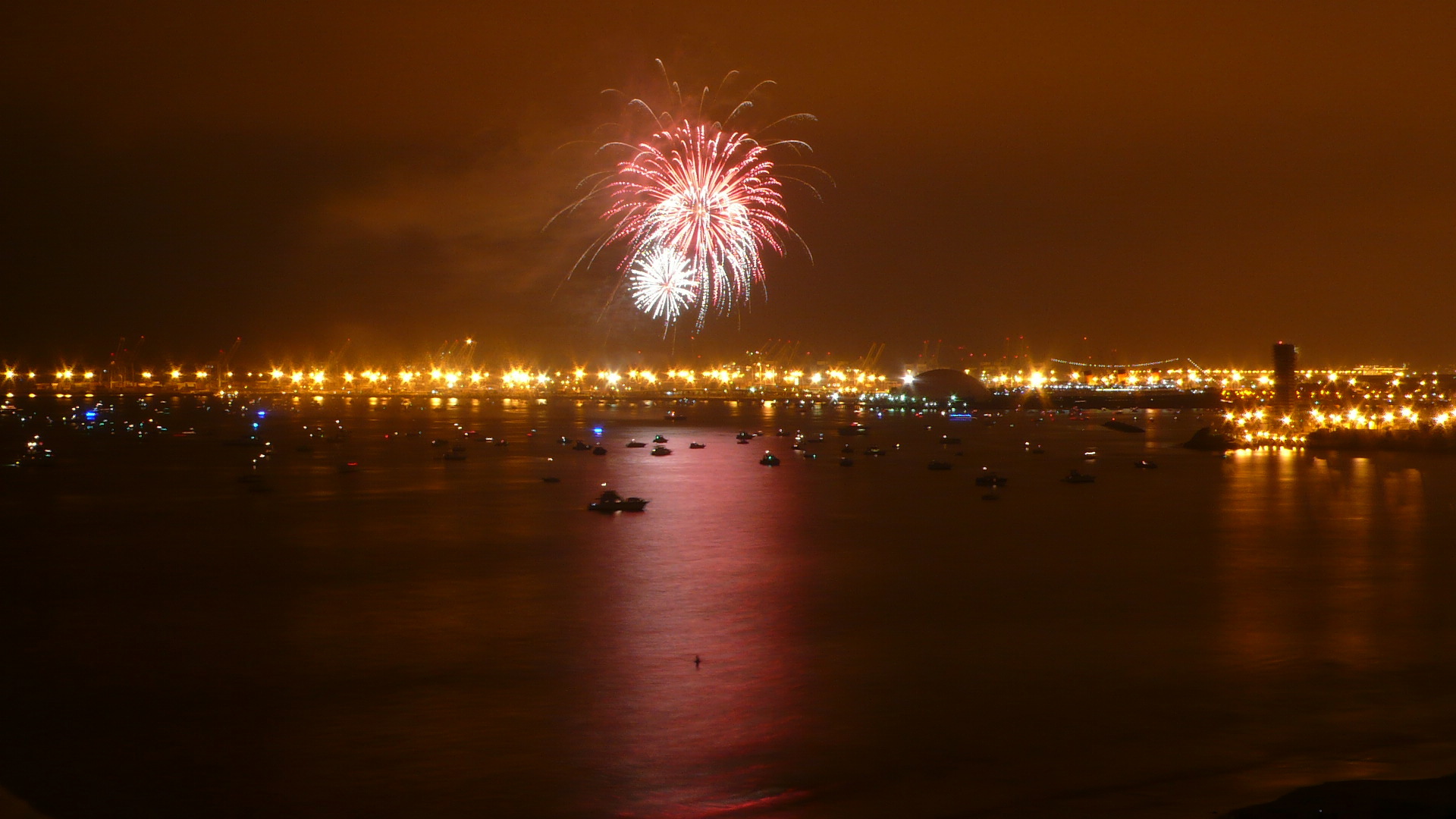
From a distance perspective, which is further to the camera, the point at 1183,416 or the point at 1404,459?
the point at 1183,416

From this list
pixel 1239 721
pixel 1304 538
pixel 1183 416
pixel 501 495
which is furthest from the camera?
pixel 1183 416

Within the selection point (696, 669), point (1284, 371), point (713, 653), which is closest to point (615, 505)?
point (713, 653)

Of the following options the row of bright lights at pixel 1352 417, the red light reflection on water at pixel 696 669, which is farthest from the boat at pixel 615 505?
the row of bright lights at pixel 1352 417

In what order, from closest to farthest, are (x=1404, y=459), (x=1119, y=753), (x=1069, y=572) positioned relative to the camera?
(x=1119, y=753) → (x=1069, y=572) → (x=1404, y=459)

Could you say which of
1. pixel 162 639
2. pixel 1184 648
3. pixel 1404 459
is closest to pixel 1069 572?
pixel 1184 648

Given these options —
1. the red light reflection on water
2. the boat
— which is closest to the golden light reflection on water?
the red light reflection on water

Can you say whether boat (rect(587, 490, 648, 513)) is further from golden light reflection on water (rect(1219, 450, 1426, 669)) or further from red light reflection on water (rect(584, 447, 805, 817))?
golden light reflection on water (rect(1219, 450, 1426, 669))

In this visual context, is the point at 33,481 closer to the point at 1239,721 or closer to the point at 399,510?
the point at 399,510

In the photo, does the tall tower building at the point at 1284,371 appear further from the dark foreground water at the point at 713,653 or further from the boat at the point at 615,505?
the boat at the point at 615,505
